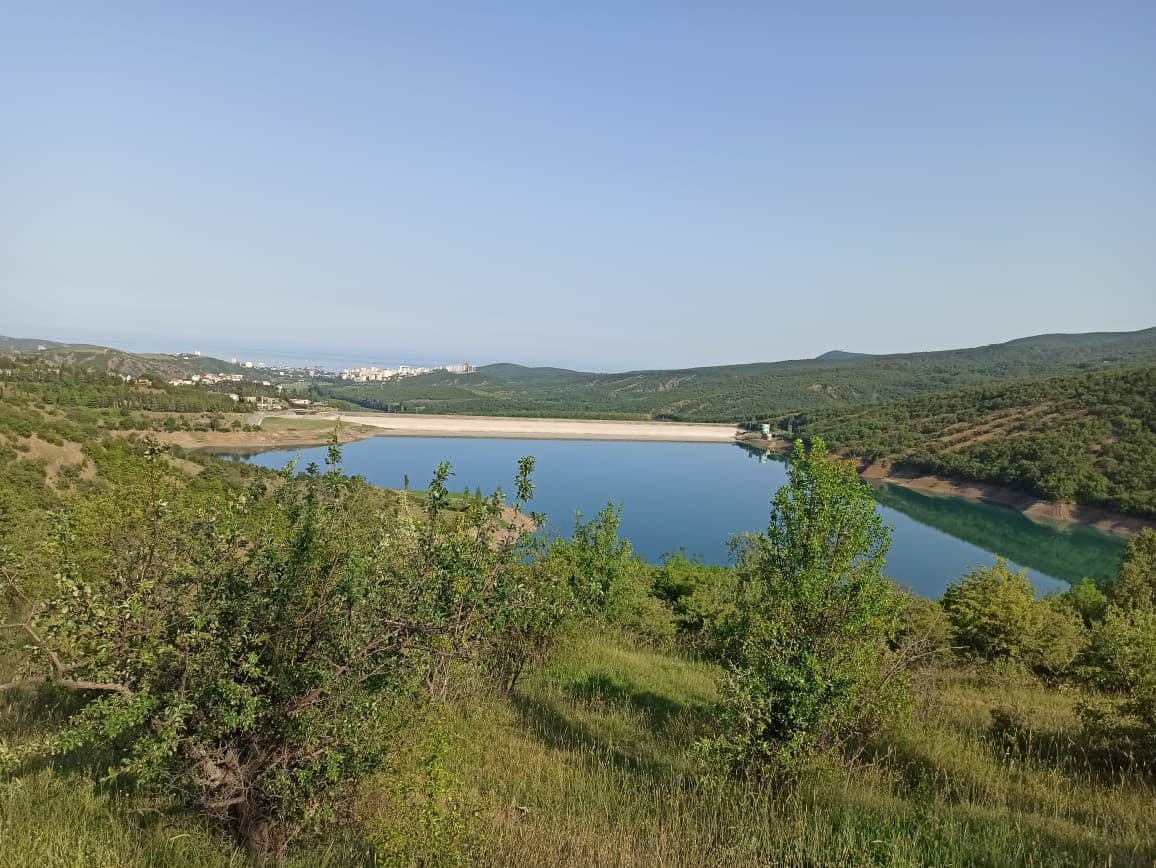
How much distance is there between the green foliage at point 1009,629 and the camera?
45.8ft

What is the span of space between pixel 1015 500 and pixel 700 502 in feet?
110

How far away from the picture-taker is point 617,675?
34.0 feet

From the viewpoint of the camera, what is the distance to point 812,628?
5.79 metres

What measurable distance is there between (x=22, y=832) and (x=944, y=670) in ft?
49.9

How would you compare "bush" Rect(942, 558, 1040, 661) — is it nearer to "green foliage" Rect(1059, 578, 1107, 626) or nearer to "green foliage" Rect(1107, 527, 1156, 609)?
"green foliage" Rect(1107, 527, 1156, 609)

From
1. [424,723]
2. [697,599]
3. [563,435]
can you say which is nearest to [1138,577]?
[697,599]

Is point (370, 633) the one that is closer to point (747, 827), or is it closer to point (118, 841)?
point (118, 841)

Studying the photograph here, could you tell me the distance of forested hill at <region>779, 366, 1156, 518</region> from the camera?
58688 mm

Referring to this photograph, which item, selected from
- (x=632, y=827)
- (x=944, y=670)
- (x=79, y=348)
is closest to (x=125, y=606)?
(x=632, y=827)

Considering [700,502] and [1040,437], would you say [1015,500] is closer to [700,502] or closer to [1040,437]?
[1040,437]

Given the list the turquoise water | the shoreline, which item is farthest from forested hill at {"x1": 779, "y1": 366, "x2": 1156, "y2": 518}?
the turquoise water

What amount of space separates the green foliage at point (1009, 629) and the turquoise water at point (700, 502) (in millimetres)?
8274

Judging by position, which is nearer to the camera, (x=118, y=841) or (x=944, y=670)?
(x=118, y=841)

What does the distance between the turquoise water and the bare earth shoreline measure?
60.1 inches
